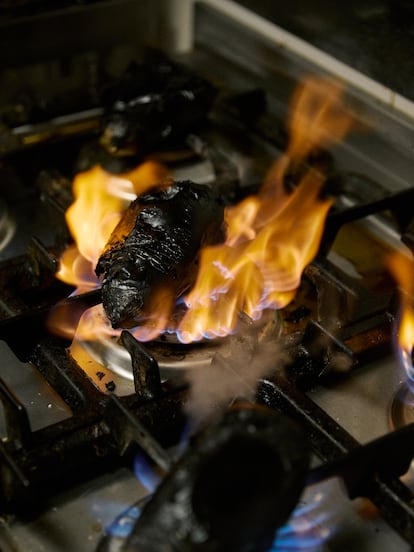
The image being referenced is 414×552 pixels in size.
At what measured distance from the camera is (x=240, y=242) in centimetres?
100

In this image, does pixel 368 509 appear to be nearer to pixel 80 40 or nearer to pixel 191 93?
pixel 191 93

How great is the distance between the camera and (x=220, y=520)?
1.72ft

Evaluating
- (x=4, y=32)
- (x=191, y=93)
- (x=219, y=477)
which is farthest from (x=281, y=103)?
(x=219, y=477)

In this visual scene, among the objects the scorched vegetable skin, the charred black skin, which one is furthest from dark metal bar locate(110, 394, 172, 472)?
the charred black skin

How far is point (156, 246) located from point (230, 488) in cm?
36

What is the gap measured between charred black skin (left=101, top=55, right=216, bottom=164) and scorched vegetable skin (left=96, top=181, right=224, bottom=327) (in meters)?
0.26

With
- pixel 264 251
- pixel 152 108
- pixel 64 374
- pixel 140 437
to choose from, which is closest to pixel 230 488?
pixel 140 437

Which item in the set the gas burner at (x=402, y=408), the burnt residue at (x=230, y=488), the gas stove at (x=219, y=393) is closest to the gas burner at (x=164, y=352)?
the gas stove at (x=219, y=393)

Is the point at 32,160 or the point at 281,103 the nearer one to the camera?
the point at 32,160

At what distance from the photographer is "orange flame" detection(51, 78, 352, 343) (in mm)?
885

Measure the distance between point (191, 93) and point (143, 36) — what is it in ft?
1.13

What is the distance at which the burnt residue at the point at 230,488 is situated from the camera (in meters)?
0.53

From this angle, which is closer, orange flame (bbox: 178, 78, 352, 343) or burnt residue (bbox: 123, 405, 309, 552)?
burnt residue (bbox: 123, 405, 309, 552)

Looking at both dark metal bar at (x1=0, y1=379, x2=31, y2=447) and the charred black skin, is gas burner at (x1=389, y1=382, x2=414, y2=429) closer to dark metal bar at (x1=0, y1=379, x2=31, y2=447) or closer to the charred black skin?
dark metal bar at (x1=0, y1=379, x2=31, y2=447)
